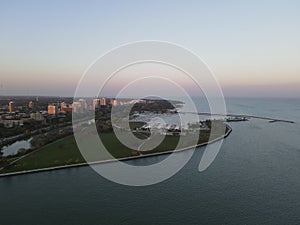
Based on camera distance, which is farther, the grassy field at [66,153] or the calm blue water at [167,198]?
the grassy field at [66,153]

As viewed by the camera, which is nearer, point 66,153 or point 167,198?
point 167,198

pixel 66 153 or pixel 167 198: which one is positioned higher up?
pixel 66 153

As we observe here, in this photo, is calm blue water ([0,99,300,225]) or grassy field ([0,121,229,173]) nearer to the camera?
calm blue water ([0,99,300,225])

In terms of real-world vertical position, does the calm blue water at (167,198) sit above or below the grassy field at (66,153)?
below

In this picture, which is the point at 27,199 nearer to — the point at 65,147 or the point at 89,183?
the point at 89,183
